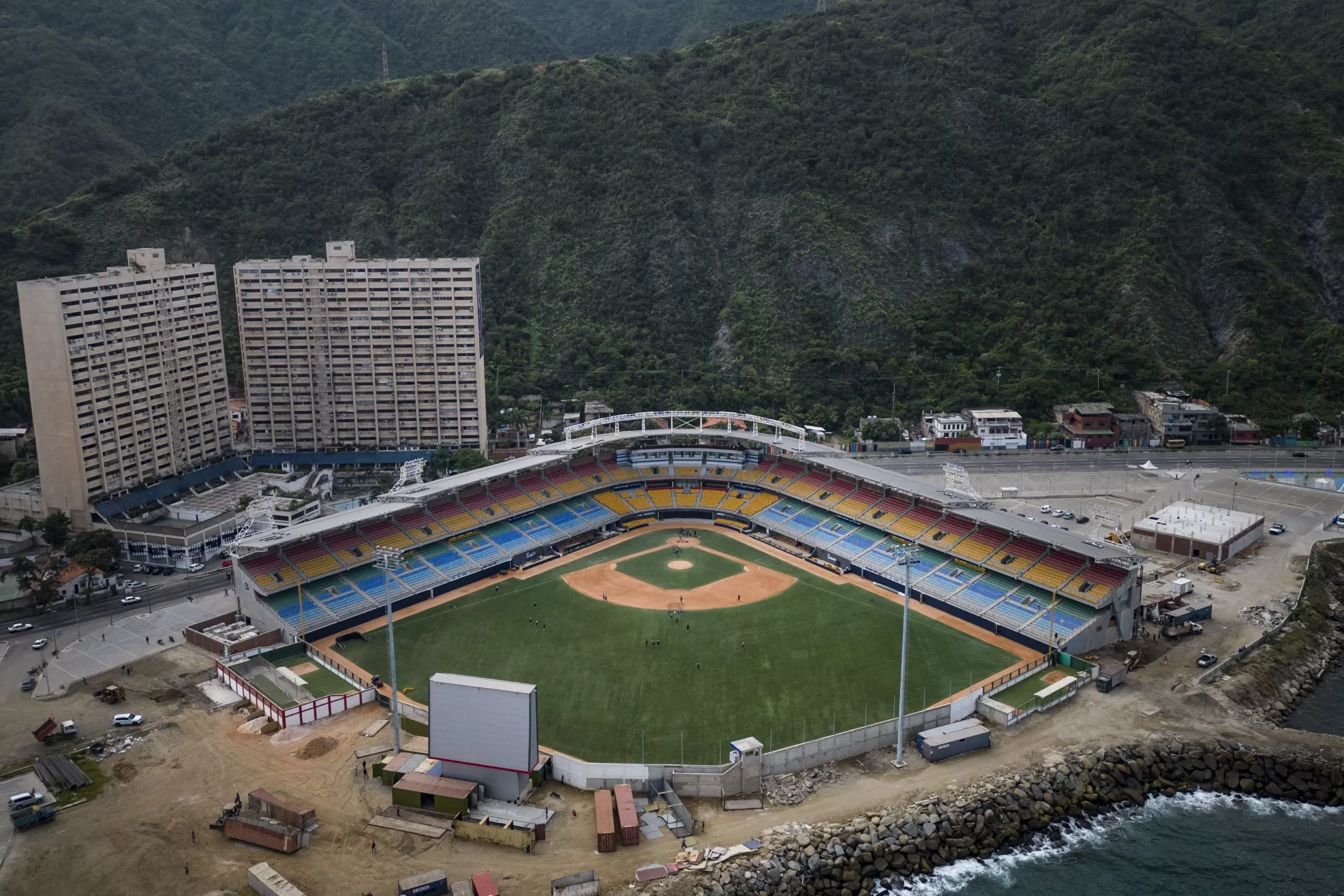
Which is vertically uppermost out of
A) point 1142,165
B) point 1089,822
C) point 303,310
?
point 1142,165

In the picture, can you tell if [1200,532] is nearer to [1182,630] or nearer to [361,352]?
[1182,630]

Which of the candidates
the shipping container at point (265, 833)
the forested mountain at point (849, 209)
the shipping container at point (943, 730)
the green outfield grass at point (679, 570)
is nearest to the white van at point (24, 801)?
the shipping container at point (265, 833)

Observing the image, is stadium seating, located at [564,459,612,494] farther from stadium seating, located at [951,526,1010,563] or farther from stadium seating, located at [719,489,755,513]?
stadium seating, located at [951,526,1010,563]

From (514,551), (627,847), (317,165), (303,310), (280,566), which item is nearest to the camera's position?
(627,847)

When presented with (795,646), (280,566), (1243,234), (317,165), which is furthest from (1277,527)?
(317,165)

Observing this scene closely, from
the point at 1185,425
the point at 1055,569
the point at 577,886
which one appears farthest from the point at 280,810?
the point at 1185,425

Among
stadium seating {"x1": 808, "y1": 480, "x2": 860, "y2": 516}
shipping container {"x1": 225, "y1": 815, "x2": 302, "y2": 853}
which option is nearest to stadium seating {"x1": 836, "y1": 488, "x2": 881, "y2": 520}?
stadium seating {"x1": 808, "y1": 480, "x2": 860, "y2": 516}

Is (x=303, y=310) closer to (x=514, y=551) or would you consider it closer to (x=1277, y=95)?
(x=514, y=551)
